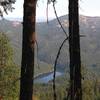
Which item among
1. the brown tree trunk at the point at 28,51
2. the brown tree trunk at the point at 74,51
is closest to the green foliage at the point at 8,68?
the brown tree trunk at the point at 74,51

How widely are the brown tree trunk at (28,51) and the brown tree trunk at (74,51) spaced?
2.62 ft

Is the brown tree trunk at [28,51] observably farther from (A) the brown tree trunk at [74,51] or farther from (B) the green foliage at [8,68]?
(B) the green foliage at [8,68]

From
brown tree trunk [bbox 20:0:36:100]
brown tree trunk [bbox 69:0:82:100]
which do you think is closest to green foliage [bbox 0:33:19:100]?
brown tree trunk [bbox 69:0:82:100]

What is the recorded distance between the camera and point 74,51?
7.58 meters

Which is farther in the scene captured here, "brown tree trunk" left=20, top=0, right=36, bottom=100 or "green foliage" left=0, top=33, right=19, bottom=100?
"green foliage" left=0, top=33, right=19, bottom=100

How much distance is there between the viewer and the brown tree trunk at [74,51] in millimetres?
7239

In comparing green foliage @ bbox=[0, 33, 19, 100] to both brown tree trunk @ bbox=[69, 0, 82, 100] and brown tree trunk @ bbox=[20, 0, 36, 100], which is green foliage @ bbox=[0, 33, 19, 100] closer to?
brown tree trunk @ bbox=[69, 0, 82, 100]

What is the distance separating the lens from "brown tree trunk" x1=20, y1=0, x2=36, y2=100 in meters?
7.23

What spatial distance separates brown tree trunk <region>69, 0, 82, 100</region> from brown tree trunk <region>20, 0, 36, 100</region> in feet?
2.62

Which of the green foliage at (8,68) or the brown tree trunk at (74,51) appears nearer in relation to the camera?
the brown tree trunk at (74,51)

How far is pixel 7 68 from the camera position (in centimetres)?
5884

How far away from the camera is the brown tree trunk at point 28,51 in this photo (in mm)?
7234

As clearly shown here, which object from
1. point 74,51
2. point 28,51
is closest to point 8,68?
point 74,51

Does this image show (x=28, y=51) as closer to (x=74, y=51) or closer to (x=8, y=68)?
(x=74, y=51)
